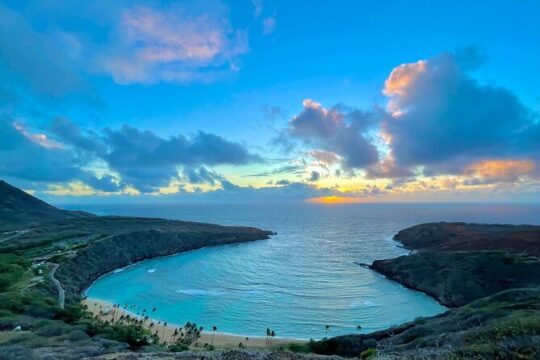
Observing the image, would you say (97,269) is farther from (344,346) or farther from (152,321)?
(344,346)

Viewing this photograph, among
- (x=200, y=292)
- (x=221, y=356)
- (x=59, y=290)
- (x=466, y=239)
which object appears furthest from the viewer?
(x=466, y=239)

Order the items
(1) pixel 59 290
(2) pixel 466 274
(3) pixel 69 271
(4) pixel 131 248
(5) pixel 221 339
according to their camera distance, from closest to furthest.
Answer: (5) pixel 221 339 < (1) pixel 59 290 < (2) pixel 466 274 < (3) pixel 69 271 < (4) pixel 131 248

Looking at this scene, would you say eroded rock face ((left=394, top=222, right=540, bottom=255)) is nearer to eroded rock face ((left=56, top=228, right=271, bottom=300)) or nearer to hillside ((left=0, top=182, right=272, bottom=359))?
eroded rock face ((left=56, top=228, right=271, bottom=300))

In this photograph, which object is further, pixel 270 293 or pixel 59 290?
pixel 270 293

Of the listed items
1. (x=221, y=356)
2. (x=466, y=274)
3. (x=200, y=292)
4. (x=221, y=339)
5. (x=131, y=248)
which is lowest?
(x=221, y=339)

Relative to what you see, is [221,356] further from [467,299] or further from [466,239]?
[466,239]

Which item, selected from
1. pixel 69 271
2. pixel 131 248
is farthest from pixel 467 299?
pixel 131 248

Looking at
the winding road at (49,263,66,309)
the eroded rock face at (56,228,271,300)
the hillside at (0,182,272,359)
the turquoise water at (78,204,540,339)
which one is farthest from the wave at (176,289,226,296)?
the winding road at (49,263,66,309)

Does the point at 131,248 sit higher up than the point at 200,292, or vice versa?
the point at 131,248
